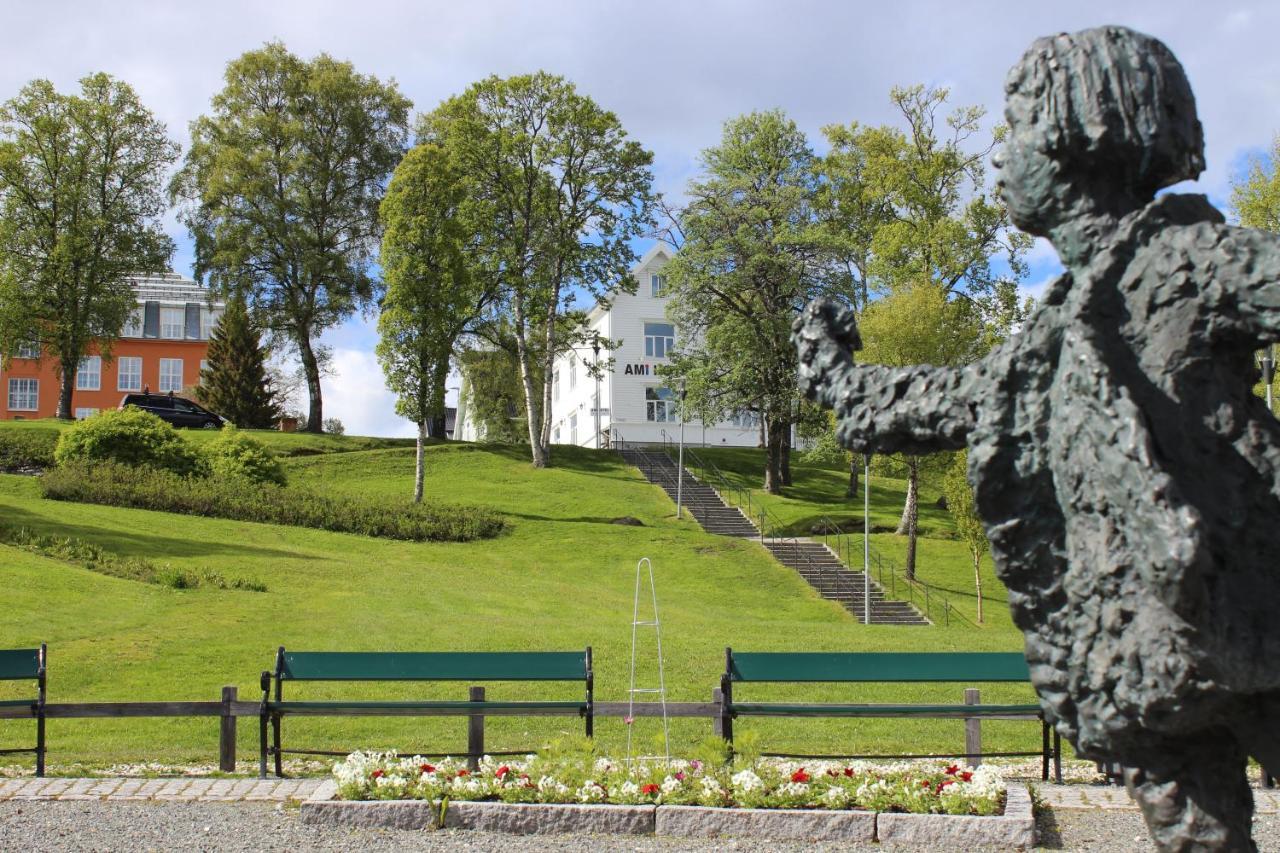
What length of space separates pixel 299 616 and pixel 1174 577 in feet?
55.7

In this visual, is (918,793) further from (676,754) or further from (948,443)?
(948,443)

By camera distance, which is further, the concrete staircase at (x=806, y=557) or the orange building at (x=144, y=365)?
the orange building at (x=144, y=365)

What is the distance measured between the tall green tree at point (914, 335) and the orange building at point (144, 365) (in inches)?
1860

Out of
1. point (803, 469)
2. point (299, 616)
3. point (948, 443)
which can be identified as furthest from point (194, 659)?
point (803, 469)

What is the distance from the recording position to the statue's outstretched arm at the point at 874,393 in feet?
10.5

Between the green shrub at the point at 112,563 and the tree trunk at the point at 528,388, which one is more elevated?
the tree trunk at the point at 528,388

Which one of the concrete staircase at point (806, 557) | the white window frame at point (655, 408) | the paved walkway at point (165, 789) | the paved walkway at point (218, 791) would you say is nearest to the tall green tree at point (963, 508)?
the concrete staircase at point (806, 557)

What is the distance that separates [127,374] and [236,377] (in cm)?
2096

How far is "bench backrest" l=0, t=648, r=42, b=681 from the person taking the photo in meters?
9.97

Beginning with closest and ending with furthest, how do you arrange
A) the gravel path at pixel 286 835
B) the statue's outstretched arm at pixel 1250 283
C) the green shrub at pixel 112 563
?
1. the statue's outstretched arm at pixel 1250 283
2. the gravel path at pixel 286 835
3. the green shrub at pixel 112 563

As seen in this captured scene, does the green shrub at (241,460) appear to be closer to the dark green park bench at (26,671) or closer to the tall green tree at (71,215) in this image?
the tall green tree at (71,215)

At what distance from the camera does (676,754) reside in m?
10.2

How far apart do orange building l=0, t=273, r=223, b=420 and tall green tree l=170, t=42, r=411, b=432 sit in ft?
69.1

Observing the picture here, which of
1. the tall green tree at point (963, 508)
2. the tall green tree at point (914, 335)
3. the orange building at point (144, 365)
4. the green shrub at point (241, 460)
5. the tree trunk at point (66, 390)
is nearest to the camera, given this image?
the tall green tree at point (963, 508)
